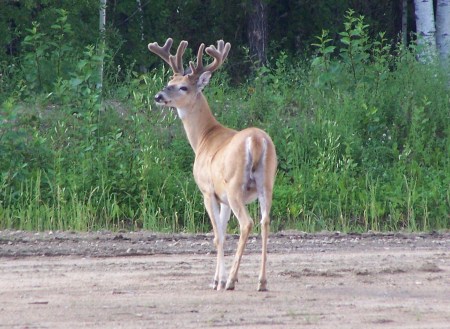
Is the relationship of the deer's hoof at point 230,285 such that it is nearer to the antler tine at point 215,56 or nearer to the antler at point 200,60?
the antler at point 200,60

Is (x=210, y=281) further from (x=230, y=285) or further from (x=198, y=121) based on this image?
(x=198, y=121)

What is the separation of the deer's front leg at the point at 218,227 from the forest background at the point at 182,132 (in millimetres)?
3994

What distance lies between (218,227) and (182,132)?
6.55 meters

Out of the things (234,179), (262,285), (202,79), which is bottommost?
(262,285)

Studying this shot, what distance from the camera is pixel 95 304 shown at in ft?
28.7

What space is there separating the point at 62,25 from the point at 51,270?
27.0ft

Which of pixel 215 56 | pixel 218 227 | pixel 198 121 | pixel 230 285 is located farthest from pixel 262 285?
pixel 215 56

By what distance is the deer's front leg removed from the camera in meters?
9.77

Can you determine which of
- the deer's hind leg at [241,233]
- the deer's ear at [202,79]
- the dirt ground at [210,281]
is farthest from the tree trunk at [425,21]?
the deer's hind leg at [241,233]

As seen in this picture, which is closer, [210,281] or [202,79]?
[210,281]

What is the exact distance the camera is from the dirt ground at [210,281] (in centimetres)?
821

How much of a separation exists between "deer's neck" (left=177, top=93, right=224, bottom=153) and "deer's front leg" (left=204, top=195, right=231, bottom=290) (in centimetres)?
111

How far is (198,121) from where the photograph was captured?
37.4ft

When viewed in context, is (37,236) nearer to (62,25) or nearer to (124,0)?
(62,25)
